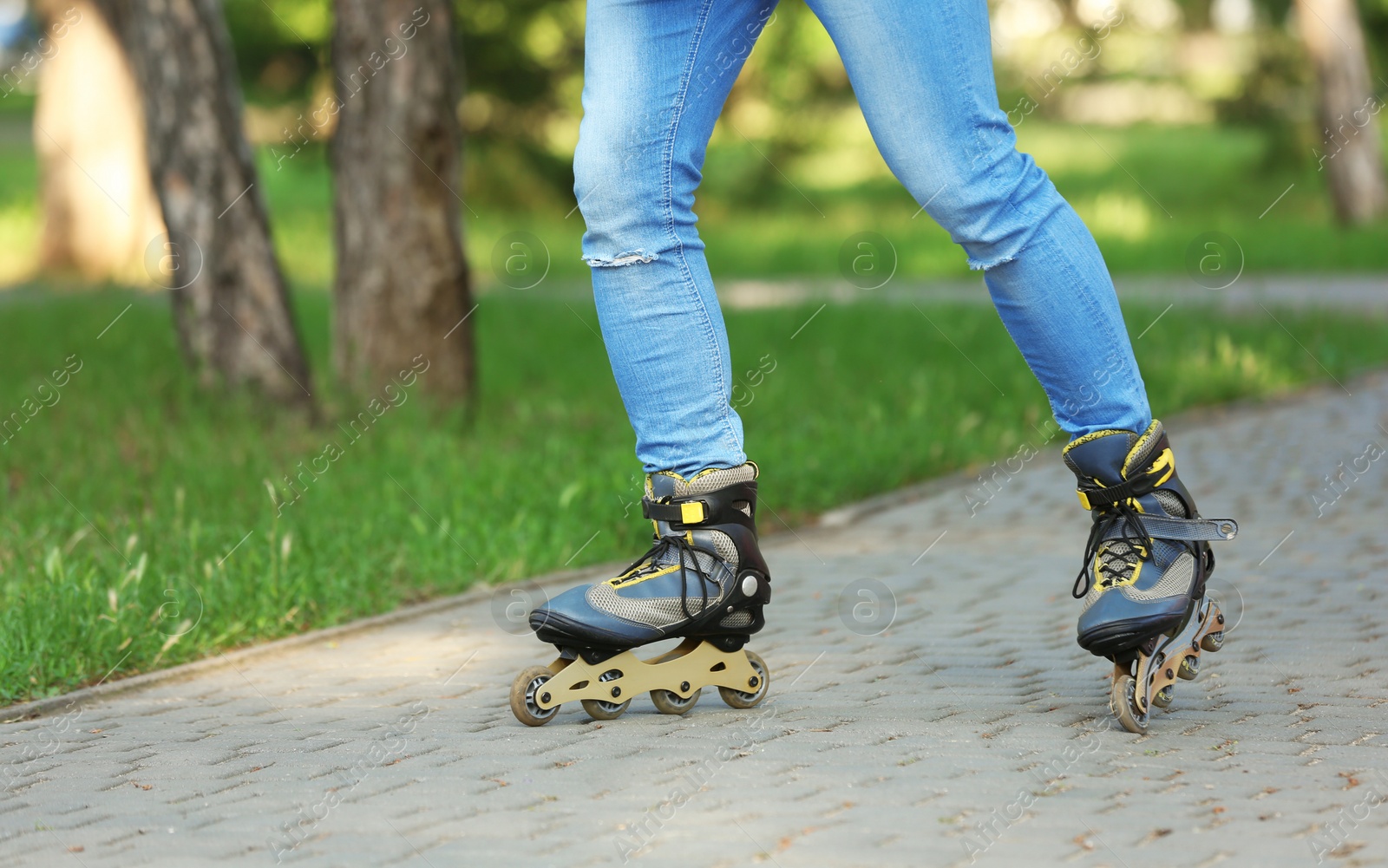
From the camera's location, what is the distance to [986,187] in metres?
2.81

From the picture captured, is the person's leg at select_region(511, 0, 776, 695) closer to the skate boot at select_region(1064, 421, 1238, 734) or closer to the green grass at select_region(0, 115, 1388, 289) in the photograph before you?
the skate boot at select_region(1064, 421, 1238, 734)

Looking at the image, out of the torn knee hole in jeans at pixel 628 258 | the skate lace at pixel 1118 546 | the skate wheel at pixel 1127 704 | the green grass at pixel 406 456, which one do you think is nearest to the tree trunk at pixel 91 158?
the green grass at pixel 406 456

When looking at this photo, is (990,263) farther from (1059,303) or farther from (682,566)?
(682,566)

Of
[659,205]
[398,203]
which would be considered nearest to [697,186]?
[659,205]

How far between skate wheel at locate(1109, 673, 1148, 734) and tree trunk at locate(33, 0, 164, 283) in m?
13.6

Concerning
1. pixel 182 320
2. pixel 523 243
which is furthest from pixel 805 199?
pixel 182 320

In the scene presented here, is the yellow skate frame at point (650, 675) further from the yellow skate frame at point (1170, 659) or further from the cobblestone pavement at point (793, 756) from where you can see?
the yellow skate frame at point (1170, 659)

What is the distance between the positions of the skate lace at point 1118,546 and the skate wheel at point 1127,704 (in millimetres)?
183

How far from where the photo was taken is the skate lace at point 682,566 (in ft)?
9.84

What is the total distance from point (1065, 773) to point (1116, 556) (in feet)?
1.70

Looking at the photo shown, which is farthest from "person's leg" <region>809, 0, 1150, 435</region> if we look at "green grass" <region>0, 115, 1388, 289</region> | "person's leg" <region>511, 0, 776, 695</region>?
"green grass" <region>0, 115, 1388, 289</region>

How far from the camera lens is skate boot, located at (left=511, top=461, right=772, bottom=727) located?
2.98 metres

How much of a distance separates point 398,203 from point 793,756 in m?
5.39

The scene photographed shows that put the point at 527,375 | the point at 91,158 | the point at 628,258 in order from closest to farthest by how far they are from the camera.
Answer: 1. the point at 628,258
2. the point at 527,375
3. the point at 91,158
